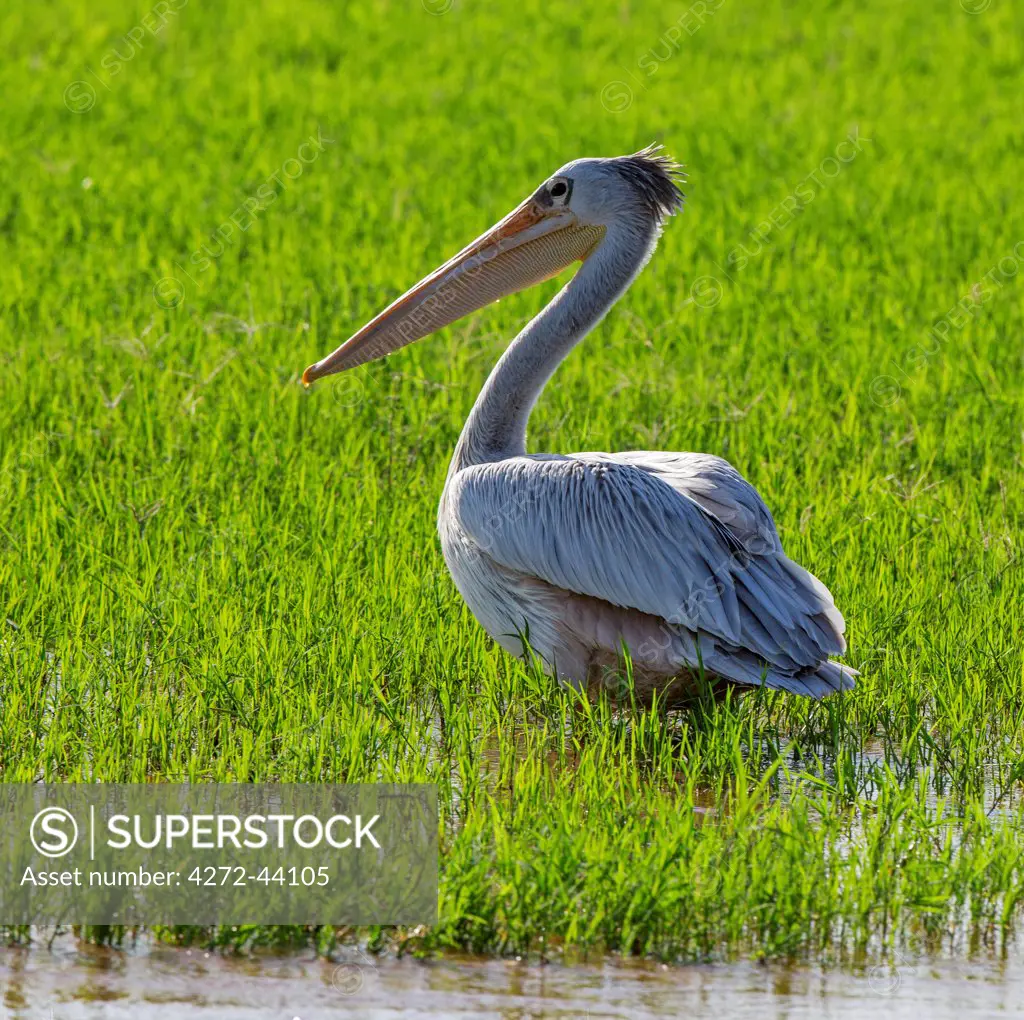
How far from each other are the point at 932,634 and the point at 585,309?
1.58 metres

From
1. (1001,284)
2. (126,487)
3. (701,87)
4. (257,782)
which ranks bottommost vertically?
(257,782)

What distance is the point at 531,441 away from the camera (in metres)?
7.50

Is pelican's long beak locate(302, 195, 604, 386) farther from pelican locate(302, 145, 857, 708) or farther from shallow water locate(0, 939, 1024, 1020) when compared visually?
shallow water locate(0, 939, 1024, 1020)

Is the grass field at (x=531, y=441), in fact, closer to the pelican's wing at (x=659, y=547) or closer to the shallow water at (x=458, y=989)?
the shallow water at (x=458, y=989)

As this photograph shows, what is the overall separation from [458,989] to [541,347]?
8.25 feet

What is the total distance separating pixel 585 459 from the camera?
5.13m

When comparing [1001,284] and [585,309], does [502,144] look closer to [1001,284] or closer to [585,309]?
[1001,284]

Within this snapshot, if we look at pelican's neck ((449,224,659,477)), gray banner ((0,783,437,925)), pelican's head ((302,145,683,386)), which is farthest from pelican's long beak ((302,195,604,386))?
gray banner ((0,783,437,925))

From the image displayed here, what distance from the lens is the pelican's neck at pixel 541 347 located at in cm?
541

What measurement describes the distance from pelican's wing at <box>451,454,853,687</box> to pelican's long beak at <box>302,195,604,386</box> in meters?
0.86

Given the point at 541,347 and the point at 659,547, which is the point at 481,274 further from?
the point at 659,547

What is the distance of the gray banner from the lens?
3701mm

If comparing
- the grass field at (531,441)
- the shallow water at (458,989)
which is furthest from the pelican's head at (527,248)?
the shallow water at (458,989)

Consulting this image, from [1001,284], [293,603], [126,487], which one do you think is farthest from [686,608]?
[1001,284]
